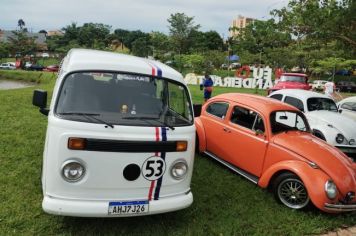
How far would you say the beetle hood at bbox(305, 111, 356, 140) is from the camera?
922 centimetres

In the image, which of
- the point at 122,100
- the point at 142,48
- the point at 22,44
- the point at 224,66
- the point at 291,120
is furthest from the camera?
the point at 22,44

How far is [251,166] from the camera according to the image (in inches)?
270

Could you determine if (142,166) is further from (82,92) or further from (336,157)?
(336,157)

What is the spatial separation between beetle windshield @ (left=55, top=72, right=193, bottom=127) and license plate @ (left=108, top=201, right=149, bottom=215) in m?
0.95

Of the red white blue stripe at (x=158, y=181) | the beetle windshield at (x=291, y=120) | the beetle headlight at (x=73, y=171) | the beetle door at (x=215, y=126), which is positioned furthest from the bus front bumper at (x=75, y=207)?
the beetle windshield at (x=291, y=120)

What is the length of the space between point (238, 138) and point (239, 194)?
45.7 inches

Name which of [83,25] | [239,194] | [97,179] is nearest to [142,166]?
[97,179]

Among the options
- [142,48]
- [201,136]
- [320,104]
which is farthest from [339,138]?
[142,48]

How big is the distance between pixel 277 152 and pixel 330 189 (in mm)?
1091

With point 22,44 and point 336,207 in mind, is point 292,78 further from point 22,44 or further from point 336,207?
point 22,44

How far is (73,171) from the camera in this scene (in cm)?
429

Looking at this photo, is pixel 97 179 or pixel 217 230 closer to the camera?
pixel 97 179

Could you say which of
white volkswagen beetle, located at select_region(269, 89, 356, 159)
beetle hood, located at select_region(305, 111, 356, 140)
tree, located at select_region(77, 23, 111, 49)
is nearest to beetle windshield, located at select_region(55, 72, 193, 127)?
white volkswagen beetle, located at select_region(269, 89, 356, 159)

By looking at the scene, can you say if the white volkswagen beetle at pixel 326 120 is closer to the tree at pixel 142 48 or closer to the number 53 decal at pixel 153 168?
the number 53 decal at pixel 153 168
